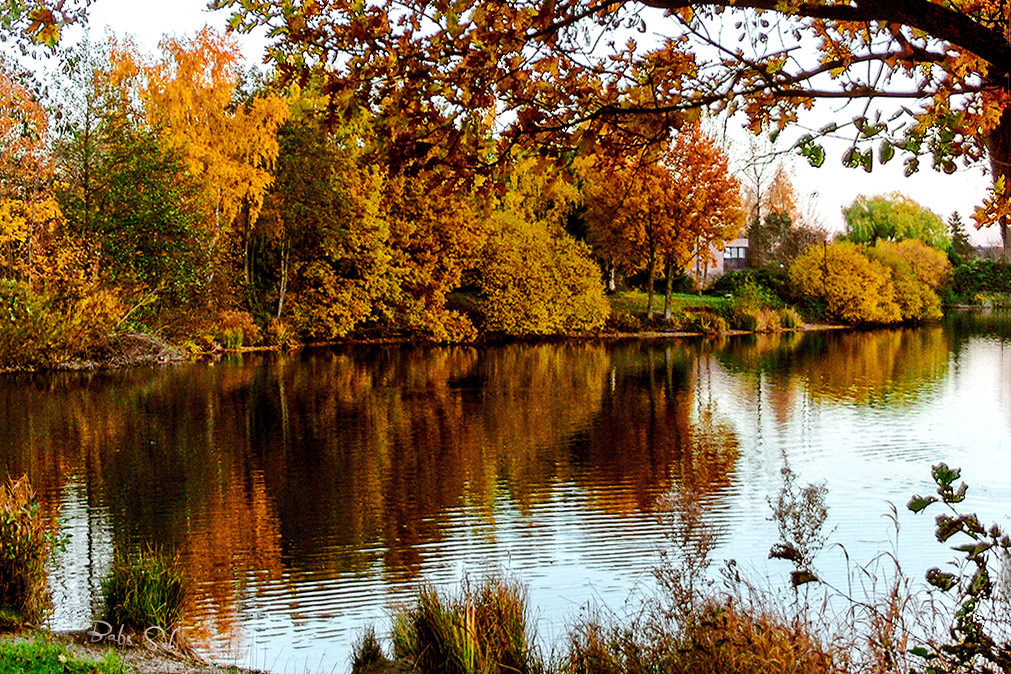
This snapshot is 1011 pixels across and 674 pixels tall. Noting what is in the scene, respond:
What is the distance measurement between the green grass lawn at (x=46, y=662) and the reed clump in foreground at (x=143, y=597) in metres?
1.01

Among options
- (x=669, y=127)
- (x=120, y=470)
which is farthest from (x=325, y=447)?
(x=669, y=127)

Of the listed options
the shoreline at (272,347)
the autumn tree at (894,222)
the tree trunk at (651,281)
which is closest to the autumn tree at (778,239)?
the shoreline at (272,347)

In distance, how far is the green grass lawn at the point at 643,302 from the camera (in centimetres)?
3972

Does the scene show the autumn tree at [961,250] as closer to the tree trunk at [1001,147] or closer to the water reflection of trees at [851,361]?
the water reflection of trees at [851,361]

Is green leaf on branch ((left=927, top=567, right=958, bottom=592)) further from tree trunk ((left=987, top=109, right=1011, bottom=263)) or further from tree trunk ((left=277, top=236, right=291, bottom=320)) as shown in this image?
tree trunk ((left=277, top=236, right=291, bottom=320))

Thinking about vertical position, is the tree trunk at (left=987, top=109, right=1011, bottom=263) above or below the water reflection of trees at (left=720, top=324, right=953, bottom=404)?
above

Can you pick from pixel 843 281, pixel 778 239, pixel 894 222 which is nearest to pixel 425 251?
pixel 843 281

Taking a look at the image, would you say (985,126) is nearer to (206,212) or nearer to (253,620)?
(253,620)

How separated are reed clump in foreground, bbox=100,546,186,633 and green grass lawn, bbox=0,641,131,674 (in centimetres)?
101

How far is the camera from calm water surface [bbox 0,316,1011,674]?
7.56 m

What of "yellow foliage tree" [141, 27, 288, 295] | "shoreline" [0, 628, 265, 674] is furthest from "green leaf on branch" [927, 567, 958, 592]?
"yellow foliage tree" [141, 27, 288, 295]

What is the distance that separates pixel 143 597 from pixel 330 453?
7.05 m

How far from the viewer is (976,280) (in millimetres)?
54750

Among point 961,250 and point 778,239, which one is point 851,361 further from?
point 961,250
